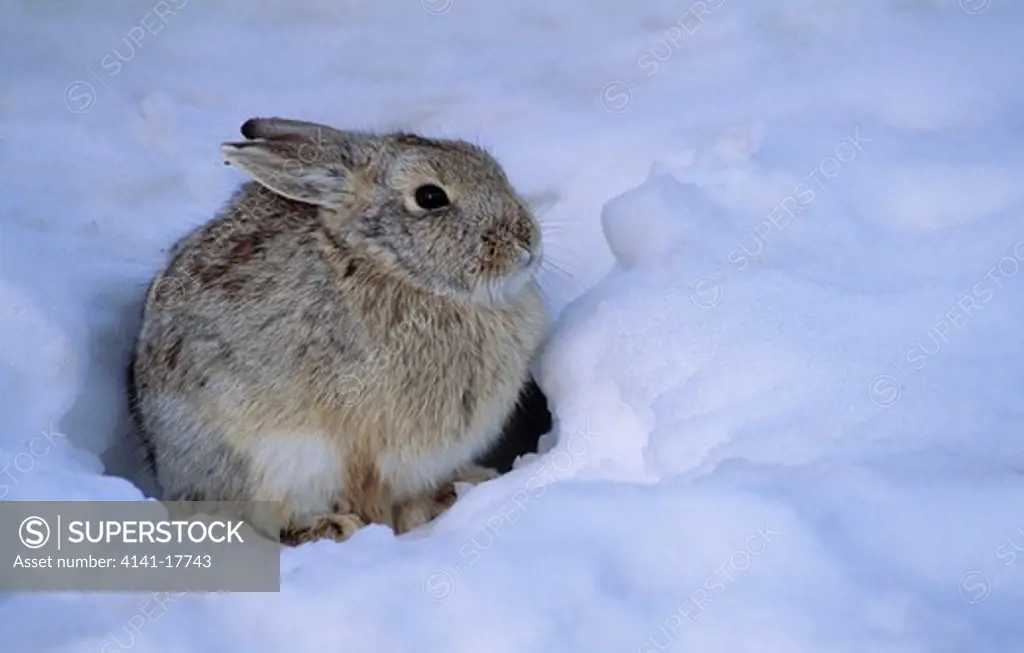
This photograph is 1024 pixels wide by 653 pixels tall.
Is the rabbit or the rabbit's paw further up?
the rabbit

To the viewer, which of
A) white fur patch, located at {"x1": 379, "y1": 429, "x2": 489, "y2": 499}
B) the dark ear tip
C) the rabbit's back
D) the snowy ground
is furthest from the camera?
the dark ear tip

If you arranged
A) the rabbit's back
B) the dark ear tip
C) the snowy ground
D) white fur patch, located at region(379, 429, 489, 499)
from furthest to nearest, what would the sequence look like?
the dark ear tip, white fur patch, located at region(379, 429, 489, 499), the rabbit's back, the snowy ground

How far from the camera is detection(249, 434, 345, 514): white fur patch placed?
159 inches

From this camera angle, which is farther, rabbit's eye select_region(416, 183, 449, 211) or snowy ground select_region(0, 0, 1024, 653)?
rabbit's eye select_region(416, 183, 449, 211)

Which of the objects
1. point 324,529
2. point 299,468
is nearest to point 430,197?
point 299,468

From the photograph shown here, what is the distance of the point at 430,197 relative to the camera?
4.09 m

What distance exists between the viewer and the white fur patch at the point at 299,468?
159 inches

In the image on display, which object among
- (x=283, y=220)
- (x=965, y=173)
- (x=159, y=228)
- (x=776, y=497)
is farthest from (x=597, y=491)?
(x=159, y=228)

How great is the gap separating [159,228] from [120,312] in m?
0.38

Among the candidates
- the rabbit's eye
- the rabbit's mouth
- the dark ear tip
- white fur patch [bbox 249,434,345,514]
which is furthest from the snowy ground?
the dark ear tip

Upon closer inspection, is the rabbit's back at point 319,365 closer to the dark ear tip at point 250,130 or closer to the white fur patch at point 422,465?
the white fur patch at point 422,465

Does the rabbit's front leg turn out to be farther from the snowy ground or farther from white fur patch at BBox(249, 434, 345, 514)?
the snowy ground

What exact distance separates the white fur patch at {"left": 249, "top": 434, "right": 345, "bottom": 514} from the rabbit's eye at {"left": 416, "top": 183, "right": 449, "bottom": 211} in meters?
0.69

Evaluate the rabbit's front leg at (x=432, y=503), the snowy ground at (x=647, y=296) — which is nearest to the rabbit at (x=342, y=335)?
the rabbit's front leg at (x=432, y=503)
